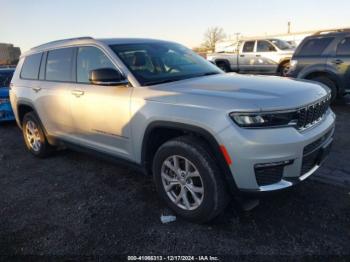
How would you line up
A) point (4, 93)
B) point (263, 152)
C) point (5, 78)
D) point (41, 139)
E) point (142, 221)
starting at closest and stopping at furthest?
point (263, 152), point (142, 221), point (41, 139), point (4, 93), point (5, 78)

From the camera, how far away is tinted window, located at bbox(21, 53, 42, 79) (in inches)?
191

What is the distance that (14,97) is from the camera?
533 centimetres

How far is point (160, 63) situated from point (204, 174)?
5.29 ft

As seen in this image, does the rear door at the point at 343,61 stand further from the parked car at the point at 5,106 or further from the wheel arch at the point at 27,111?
the parked car at the point at 5,106

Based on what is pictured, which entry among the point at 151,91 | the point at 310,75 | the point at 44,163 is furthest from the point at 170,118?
the point at 310,75

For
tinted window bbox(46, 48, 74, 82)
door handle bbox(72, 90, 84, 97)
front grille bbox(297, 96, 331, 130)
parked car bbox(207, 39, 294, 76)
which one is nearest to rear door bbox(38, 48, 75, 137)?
tinted window bbox(46, 48, 74, 82)

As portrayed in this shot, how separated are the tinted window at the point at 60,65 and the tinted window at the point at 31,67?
1.22 feet

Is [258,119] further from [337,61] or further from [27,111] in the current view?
[337,61]

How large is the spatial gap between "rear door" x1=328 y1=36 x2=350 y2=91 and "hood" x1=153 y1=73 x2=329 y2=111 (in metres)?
4.51

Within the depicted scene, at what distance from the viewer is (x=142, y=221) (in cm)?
312

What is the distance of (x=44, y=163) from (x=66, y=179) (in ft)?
3.10

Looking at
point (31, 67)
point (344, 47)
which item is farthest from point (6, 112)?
point (344, 47)

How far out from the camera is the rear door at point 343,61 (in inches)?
276

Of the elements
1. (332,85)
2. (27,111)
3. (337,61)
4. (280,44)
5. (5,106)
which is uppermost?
(337,61)
